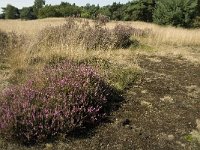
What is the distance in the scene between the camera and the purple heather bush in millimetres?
5230

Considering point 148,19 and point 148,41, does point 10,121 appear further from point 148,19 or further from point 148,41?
point 148,19

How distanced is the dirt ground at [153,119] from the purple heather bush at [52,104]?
0.27 m

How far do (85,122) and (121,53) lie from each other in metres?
5.40

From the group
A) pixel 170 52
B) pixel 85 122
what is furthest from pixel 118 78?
pixel 170 52

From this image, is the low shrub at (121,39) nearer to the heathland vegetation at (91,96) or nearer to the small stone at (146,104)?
the heathland vegetation at (91,96)

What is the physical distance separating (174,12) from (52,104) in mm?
35677

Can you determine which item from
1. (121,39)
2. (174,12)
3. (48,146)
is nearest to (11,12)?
(174,12)

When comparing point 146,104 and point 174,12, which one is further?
point 174,12

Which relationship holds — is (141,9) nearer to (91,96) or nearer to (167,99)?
(167,99)

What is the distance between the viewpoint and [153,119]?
6.29 metres

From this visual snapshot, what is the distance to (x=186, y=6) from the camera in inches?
1618

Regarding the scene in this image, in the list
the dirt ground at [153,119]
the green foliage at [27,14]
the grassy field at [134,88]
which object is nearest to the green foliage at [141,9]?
the green foliage at [27,14]

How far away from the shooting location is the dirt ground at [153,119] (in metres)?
5.47

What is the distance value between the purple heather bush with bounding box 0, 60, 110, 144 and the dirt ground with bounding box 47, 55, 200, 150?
27cm
